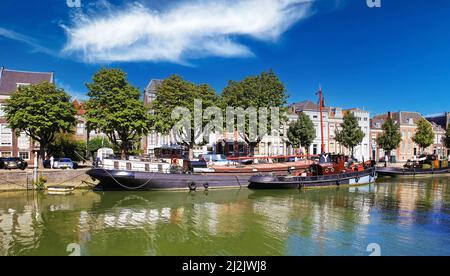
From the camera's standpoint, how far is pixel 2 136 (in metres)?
48.0

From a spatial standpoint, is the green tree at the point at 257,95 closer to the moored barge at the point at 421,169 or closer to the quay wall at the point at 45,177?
the moored barge at the point at 421,169

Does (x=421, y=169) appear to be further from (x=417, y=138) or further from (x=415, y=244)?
(x=415, y=244)

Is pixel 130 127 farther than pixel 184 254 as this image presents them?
Yes

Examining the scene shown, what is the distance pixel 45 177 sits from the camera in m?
32.0

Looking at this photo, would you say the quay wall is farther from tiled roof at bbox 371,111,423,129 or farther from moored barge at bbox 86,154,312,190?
tiled roof at bbox 371,111,423,129

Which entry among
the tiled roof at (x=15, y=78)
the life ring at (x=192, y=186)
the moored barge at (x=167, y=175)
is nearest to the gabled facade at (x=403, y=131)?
the moored barge at (x=167, y=175)

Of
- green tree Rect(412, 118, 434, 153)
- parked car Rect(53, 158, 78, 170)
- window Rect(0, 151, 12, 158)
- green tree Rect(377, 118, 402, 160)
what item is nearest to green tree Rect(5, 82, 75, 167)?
parked car Rect(53, 158, 78, 170)

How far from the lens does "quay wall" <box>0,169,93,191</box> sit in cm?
3067

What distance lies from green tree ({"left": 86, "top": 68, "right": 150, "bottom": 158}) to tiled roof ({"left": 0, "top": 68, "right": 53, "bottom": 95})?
20.1 meters

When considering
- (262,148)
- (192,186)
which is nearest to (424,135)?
(262,148)

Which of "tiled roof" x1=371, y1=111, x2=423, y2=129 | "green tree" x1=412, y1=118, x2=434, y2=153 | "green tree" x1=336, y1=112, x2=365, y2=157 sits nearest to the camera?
"green tree" x1=336, y1=112, x2=365, y2=157
